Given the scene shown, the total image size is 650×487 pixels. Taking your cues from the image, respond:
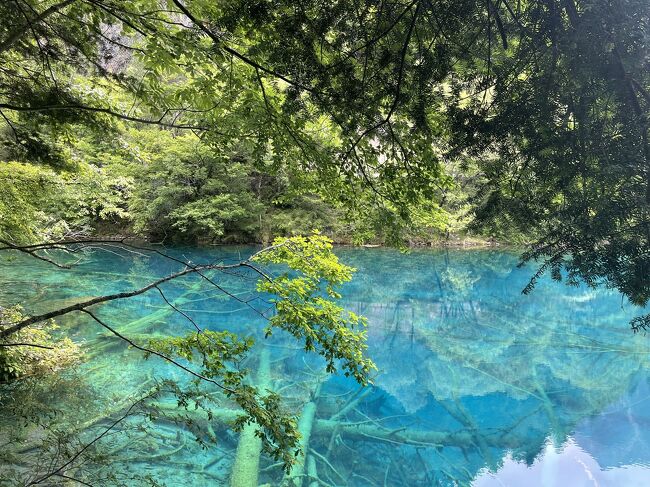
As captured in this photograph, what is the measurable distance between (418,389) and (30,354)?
20.4 ft

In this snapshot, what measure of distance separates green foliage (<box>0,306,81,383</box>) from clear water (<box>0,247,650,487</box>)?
0.32m

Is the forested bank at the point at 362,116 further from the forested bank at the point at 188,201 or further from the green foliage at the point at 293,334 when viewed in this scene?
the forested bank at the point at 188,201

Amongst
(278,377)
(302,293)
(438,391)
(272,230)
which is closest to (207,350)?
(302,293)

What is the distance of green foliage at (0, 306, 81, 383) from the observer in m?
5.42

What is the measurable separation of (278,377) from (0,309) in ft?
13.5

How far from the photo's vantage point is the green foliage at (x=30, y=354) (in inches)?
214

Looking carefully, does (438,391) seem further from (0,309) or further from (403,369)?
(0,309)

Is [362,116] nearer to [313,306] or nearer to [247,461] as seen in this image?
[313,306]

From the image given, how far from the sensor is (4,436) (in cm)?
486

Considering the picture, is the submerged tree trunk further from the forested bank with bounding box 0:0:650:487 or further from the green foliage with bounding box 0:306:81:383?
the green foliage with bounding box 0:306:81:383

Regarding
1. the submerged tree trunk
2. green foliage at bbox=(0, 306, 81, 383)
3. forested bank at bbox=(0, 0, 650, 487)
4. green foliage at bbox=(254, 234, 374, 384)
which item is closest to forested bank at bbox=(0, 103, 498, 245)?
green foliage at bbox=(0, 306, 81, 383)

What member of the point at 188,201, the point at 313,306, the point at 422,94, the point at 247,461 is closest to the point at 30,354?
the point at 247,461

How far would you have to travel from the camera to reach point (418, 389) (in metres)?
7.84

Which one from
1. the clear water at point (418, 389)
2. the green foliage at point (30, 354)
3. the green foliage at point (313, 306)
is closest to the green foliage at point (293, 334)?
the green foliage at point (313, 306)
